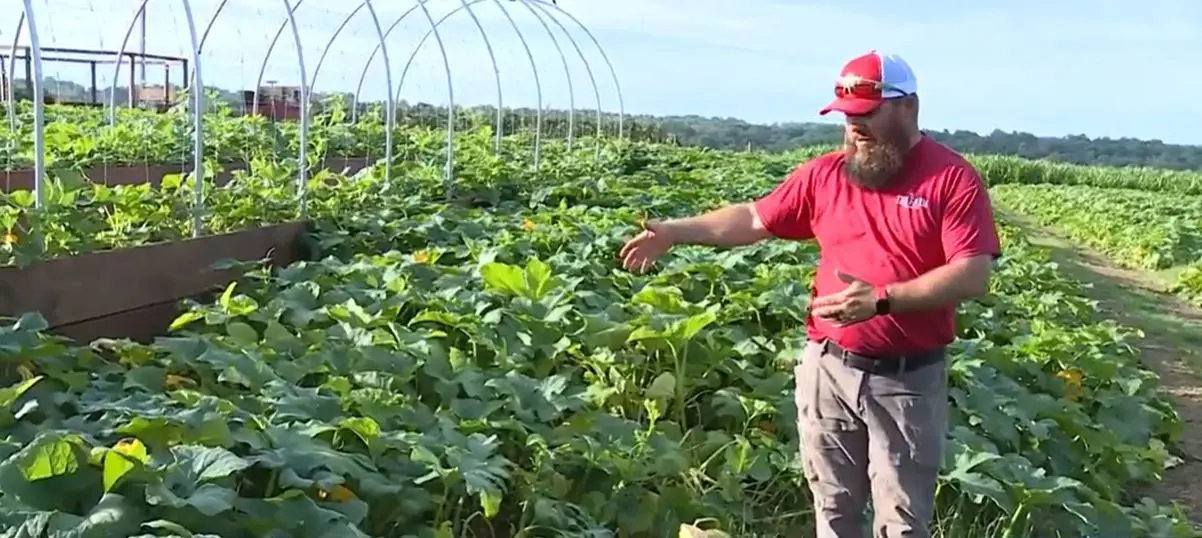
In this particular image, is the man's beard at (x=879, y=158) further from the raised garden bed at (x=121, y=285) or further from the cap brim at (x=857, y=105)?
the raised garden bed at (x=121, y=285)

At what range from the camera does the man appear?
9.70 feet

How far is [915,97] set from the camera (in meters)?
3.04

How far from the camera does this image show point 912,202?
9.98 feet

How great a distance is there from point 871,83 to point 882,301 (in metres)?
0.52

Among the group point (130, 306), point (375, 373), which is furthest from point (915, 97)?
point (130, 306)

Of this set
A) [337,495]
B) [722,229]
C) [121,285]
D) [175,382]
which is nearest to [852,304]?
[722,229]

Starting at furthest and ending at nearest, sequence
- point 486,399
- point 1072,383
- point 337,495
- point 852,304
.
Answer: point 1072,383, point 486,399, point 852,304, point 337,495

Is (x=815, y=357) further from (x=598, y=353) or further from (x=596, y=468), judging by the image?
(x=598, y=353)

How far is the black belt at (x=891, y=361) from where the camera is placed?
317 cm

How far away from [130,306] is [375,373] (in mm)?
2099

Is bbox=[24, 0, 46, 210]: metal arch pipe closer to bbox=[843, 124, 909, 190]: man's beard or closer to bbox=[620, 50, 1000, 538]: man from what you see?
bbox=[620, 50, 1000, 538]: man

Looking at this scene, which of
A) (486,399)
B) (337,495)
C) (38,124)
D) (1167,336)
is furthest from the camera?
(1167,336)

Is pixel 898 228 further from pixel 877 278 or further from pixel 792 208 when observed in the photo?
pixel 792 208

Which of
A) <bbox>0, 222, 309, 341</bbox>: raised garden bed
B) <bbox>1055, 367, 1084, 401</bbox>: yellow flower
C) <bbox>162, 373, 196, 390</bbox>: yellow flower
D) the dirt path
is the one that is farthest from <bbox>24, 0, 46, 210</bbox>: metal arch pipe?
the dirt path
